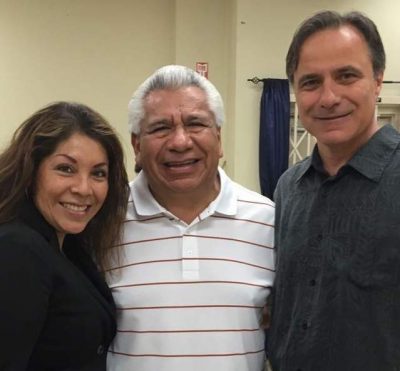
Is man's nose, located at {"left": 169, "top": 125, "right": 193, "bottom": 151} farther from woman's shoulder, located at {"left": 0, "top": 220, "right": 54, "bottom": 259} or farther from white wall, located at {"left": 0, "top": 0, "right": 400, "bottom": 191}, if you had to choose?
white wall, located at {"left": 0, "top": 0, "right": 400, "bottom": 191}

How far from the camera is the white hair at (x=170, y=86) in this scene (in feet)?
4.91

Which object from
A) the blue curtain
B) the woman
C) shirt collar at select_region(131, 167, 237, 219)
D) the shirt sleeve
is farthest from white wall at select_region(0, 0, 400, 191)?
the shirt sleeve

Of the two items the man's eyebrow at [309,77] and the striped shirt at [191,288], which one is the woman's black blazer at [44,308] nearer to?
the striped shirt at [191,288]

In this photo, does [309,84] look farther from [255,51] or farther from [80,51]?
[80,51]

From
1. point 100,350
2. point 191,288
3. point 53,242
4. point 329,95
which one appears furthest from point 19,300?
point 329,95

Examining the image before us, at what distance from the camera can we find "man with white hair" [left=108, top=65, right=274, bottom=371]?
1.42 meters

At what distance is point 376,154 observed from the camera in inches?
49.2

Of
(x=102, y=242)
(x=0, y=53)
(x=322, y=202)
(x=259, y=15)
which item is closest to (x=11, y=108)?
(x=0, y=53)

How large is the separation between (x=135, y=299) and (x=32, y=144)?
0.58m

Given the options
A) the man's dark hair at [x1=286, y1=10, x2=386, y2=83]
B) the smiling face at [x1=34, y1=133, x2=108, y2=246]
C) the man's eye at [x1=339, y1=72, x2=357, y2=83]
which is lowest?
the smiling face at [x1=34, y1=133, x2=108, y2=246]

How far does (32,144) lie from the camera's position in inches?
48.8

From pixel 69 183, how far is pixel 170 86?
1.53 feet

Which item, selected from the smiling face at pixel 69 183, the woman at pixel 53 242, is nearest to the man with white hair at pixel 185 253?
the woman at pixel 53 242

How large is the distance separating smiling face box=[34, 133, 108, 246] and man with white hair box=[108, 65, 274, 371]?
0.25 meters
